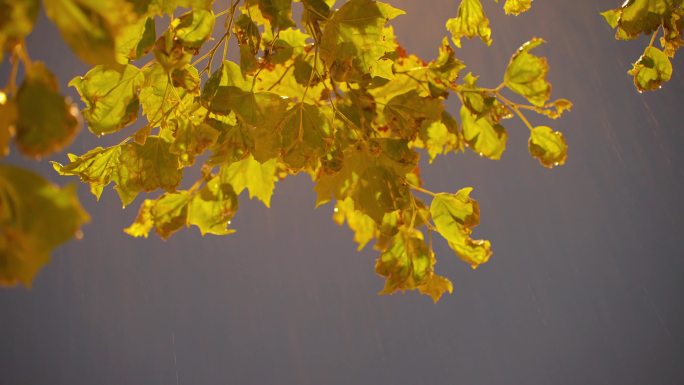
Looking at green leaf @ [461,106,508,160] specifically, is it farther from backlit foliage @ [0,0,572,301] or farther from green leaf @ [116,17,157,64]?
green leaf @ [116,17,157,64]

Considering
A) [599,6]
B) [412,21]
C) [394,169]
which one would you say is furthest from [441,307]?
[394,169]

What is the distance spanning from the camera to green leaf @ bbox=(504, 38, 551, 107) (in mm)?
254

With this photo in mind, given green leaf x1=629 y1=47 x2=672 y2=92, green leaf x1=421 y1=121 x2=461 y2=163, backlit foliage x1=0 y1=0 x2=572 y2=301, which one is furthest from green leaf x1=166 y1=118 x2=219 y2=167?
green leaf x1=629 y1=47 x2=672 y2=92

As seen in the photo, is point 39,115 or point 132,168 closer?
point 39,115

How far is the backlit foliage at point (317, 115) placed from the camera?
243 mm

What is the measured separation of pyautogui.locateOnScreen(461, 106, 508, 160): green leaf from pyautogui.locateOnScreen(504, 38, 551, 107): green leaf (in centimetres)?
2

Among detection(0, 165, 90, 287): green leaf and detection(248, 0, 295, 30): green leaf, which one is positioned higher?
detection(248, 0, 295, 30): green leaf

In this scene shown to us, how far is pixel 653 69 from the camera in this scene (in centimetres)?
26

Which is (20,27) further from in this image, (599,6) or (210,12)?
(599,6)

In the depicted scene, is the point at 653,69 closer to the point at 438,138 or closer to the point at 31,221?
the point at 438,138

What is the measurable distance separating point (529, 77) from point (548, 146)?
0.04 metres

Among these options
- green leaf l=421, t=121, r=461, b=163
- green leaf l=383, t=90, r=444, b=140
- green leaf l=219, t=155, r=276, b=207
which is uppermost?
green leaf l=219, t=155, r=276, b=207

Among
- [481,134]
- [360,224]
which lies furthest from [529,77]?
[360,224]

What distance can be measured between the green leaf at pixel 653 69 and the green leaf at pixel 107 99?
0.24 meters
